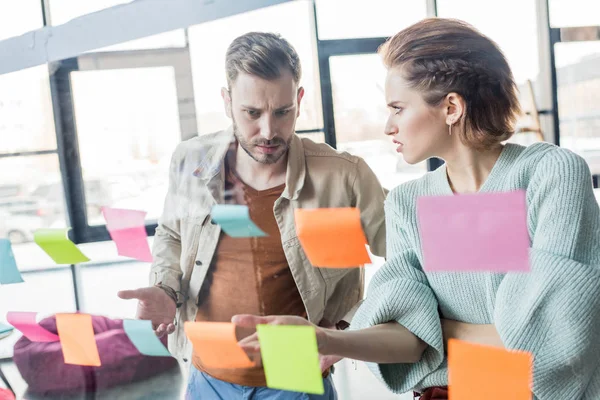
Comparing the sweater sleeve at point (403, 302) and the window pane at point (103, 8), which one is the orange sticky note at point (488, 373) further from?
the window pane at point (103, 8)

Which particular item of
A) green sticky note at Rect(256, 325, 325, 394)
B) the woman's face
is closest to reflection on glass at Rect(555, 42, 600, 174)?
the woman's face

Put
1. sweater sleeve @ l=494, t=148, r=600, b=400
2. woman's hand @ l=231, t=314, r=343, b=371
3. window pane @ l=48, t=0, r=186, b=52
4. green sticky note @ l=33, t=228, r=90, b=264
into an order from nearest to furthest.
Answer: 1. sweater sleeve @ l=494, t=148, r=600, b=400
2. woman's hand @ l=231, t=314, r=343, b=371
3. window pane @ l=48, t=0, r=186, b=52
4. green sticky note @ l=33, t=228, r=90, b=264

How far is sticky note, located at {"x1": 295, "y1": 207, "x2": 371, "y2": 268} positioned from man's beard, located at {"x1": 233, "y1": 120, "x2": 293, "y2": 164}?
0.07 meters

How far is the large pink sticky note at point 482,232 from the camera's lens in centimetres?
55

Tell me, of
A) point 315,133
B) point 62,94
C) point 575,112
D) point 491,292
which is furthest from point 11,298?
point 575,112

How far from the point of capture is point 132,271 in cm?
83

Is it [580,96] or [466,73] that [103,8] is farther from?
[580,96]

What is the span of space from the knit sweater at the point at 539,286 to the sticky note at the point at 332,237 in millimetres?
53

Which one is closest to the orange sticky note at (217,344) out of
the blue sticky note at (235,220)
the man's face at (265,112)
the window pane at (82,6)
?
the blue sticky note at (235,220)

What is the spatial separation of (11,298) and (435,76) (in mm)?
755

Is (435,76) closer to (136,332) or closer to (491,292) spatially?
(491,292)

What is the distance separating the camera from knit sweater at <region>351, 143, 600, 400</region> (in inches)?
21.3

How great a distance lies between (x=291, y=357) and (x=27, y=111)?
53 cm

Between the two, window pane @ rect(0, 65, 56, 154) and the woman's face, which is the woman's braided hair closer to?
the woman's face
